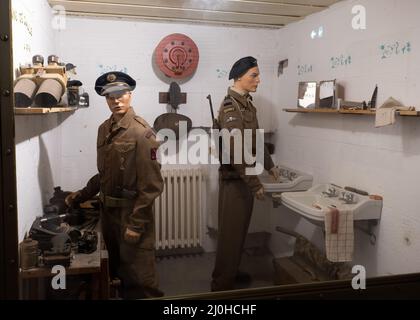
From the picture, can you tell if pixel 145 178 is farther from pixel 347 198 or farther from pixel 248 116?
pixel 347 198

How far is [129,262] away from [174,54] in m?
1.00

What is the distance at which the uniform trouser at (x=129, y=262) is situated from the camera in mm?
1744

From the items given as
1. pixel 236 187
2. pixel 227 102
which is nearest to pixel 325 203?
pixel 236 187

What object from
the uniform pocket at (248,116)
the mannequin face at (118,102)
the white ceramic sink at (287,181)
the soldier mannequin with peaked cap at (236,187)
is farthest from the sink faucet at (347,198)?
the mannequin face at (118,102)

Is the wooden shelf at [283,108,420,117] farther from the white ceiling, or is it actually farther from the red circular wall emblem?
the red circular wall emblem

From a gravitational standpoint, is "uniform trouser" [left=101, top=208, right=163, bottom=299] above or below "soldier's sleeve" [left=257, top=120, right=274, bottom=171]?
below

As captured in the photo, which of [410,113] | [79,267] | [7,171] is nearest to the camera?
[7,171]

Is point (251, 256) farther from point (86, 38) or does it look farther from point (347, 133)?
point (86, 38)

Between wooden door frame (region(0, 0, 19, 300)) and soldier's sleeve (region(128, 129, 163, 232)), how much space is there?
647mm

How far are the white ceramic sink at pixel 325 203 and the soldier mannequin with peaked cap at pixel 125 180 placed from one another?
30.0 inches

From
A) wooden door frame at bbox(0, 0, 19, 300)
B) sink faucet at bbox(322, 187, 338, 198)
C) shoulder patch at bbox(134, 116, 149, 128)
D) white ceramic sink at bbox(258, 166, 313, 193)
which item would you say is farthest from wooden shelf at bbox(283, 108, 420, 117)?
wooden door frame at bbox(0, 0, 19, 300)

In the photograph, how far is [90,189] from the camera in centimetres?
177

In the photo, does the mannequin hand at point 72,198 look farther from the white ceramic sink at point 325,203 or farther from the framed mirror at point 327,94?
the framed mirror at point 327,94

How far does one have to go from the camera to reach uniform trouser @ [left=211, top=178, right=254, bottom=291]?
6.31ft
